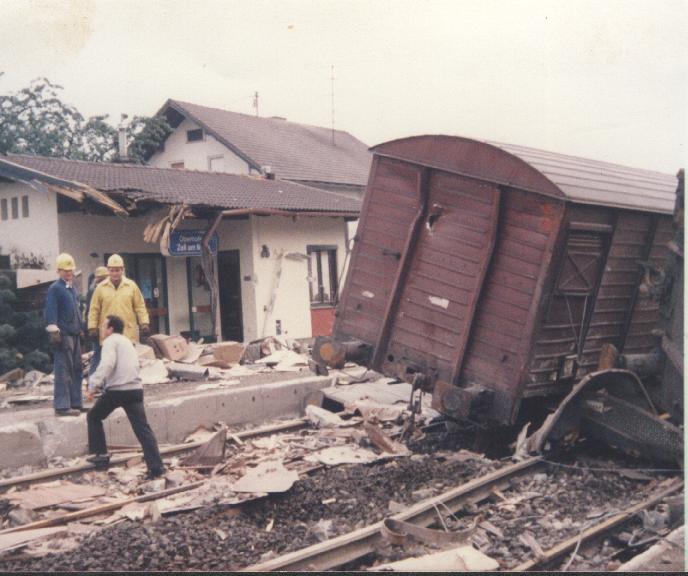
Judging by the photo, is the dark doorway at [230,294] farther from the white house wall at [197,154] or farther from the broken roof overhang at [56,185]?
the white house wall at [197,154]

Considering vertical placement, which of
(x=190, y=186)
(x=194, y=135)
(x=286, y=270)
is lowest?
(x=286, y=270)

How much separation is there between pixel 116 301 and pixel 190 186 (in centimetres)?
823

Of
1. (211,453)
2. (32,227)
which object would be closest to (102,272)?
(211,453)

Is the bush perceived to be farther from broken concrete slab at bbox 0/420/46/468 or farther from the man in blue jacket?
broken concrete slab at bbox 0/420/46/468

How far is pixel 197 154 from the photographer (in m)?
27.4

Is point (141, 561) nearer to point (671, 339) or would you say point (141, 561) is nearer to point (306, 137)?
point (671, 339)

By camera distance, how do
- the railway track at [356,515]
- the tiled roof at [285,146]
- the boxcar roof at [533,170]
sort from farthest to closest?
the tiled roof at [285,146]
the boxcar roof at [533,170]
the railway track at [356,515]

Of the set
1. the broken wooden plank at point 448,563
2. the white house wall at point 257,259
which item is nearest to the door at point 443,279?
the broken wooden plank at point 448,563

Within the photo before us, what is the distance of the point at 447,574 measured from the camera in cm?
469

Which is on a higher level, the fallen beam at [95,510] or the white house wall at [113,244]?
the white house wall at [113,244]

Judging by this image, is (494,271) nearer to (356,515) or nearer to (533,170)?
(533,170)

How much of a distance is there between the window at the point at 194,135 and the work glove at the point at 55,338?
19571mm

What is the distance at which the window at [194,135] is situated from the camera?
2733 cm

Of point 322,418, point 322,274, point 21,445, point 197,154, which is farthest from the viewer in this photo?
point 197,154
